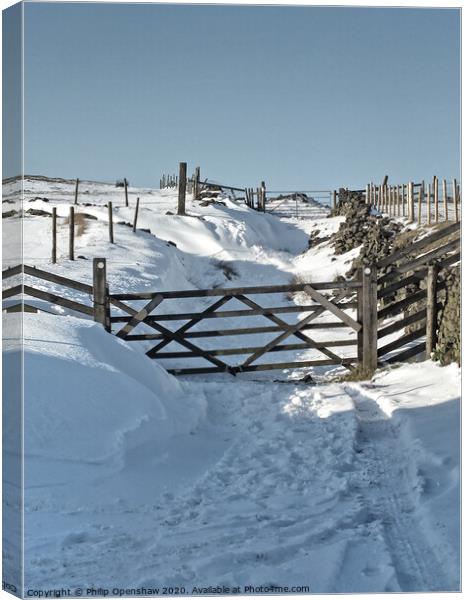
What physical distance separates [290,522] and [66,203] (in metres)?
28.0

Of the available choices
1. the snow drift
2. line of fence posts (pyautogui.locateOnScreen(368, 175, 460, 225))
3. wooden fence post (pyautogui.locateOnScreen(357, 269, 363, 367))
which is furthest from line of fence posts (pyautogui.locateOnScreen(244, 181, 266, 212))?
the snow drift

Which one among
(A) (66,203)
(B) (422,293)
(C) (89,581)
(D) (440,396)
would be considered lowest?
(C) (89,581)

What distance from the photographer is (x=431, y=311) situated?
9945 millimetres

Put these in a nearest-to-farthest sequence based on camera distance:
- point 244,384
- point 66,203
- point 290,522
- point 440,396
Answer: point 290,522 < point 440,396 < point 244,384 < point 66,203

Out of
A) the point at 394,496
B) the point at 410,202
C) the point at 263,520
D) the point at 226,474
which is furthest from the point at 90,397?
the point at 410,202

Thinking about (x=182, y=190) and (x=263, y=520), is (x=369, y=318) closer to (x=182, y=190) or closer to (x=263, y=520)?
(x=263, y=520)

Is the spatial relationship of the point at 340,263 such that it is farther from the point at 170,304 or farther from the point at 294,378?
the point at 294,378

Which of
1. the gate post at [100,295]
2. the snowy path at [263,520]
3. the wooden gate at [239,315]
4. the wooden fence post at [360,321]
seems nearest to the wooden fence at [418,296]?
the wooden fence post at [360,321]

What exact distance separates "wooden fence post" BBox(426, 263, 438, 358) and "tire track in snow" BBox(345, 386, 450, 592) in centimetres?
A: 172

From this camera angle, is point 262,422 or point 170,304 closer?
point 262,422

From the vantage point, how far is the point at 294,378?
35.0ft

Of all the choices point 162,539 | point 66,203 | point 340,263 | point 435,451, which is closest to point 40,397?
point 162,539

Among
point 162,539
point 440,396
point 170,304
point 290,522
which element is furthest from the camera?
point 170,304

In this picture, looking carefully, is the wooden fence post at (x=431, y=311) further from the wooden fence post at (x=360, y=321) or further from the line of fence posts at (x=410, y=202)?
the line of fence posts at (x=410, y=202)
